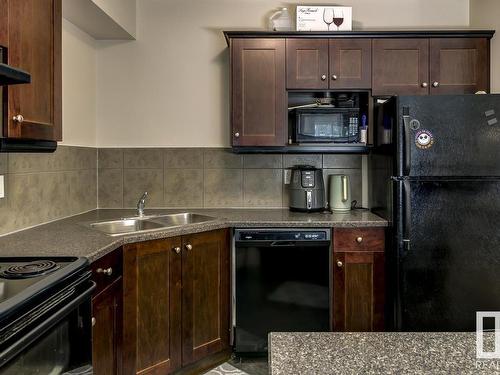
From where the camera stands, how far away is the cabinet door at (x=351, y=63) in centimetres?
308

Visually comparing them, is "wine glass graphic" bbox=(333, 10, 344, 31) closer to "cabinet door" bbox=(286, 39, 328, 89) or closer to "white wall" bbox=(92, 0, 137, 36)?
"cabinet door" bbox=(286, 39, 328, 89)

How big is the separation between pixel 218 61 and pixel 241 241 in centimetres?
147

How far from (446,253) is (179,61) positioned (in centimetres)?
234

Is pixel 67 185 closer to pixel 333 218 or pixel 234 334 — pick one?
pixel 234 334

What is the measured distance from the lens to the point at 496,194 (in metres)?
2.61

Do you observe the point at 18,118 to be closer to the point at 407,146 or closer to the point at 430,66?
the point at 407,146

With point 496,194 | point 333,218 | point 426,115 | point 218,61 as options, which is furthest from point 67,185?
point 496,194

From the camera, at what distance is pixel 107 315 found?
206 cm

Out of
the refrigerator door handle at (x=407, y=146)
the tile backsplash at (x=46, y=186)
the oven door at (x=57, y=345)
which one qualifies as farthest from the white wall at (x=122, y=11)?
the refrigerator door handle at (x=407, y=146)

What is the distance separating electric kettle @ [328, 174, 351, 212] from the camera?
3.26m

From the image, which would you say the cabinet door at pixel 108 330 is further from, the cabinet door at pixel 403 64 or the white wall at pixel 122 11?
the cabinet door at pixel 403 64

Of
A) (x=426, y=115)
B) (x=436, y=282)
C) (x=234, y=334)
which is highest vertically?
(x=426, y=115)

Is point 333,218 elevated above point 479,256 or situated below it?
above

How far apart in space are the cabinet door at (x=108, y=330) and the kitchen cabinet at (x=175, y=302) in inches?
3.1
